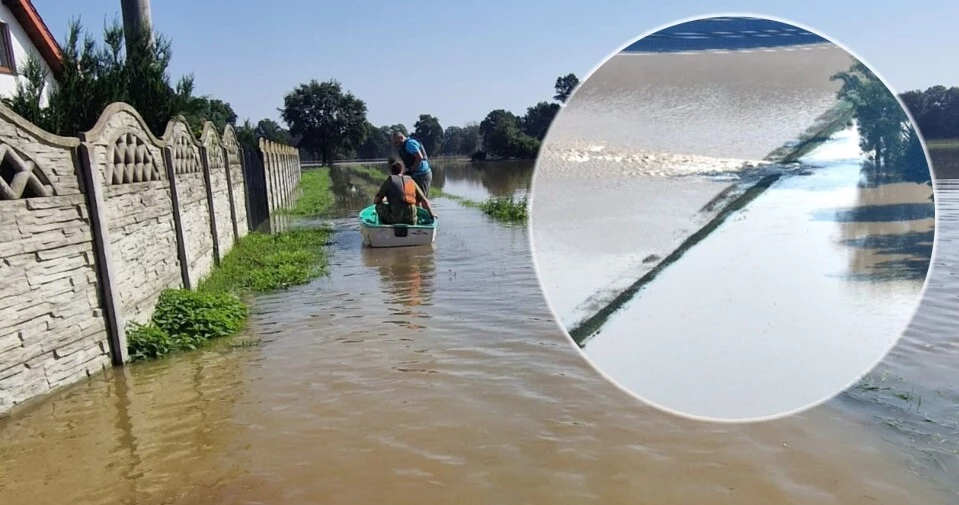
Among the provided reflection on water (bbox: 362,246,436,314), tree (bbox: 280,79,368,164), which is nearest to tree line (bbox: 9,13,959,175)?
reflection on water (bbox: 362,246,436,314)

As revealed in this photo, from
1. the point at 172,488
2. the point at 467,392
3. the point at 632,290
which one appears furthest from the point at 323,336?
the point at 632,290

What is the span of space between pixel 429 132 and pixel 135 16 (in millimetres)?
96519

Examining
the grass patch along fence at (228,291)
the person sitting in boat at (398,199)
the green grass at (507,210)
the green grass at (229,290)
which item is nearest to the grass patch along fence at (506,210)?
the green grass at (507,210)

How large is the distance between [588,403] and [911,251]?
3.89 metres

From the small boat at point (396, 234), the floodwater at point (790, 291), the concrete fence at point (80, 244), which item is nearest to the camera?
the floodwater at point (790, 291)

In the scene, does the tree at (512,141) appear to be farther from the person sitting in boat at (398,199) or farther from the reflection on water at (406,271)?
the person sitting in boat at (398,199)

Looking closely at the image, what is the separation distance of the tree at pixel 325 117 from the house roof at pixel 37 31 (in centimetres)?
6068

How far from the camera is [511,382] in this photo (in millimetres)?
5566

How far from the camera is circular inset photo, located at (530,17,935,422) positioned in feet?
4.04

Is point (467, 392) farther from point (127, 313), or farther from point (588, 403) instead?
point (127, 313)

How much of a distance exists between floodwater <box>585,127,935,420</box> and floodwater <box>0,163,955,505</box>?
2.62m

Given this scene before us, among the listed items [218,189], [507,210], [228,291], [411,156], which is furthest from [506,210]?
[228,291]

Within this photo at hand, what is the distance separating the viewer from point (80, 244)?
5.79m

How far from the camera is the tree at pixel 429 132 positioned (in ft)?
364
